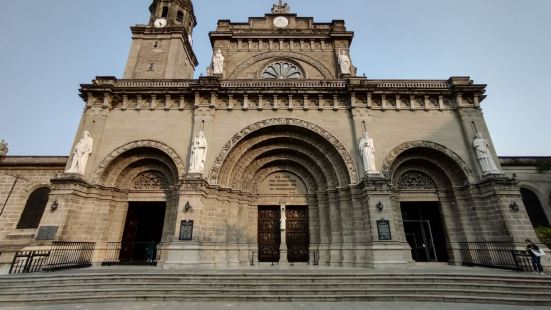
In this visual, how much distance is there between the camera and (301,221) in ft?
50.0

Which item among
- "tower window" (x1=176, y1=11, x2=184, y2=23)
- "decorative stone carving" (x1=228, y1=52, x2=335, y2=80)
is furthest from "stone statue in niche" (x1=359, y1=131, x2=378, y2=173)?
"tower window" (x1=176, y1=11, x2=184, y2=23)

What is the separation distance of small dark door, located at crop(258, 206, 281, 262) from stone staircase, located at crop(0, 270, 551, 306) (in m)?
5.88

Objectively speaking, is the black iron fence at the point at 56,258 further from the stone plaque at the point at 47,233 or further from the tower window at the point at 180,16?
the tower window at the point at 180,16

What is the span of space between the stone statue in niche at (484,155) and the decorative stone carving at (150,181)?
18.7m

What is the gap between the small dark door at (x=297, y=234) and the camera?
14.6 m

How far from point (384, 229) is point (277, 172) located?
7.27m

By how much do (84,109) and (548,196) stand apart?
1243 inches

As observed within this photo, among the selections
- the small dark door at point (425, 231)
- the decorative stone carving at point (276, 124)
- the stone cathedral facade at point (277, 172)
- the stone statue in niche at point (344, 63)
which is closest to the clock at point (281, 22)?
→ the stone statue in niche at point (344, 63)

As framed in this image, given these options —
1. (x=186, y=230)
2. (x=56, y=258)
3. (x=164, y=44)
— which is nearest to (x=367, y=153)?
(x=186, y=230)

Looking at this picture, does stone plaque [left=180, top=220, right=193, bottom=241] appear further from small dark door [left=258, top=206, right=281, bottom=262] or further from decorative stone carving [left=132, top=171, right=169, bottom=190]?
small dark door [left=258, top=206, right=281, bottom=262]

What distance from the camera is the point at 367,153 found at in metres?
13.8

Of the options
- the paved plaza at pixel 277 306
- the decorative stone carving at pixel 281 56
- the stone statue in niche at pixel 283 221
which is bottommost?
the paved plaza at pixel 277 306

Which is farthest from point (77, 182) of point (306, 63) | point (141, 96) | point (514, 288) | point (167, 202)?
point (514, 288)

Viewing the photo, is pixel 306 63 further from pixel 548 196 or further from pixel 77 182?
pixel 548 196
